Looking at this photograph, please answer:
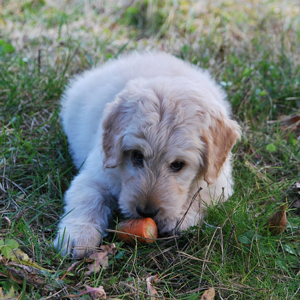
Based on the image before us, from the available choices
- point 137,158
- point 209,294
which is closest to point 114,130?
point 137,158

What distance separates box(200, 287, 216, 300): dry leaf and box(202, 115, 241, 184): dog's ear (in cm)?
77

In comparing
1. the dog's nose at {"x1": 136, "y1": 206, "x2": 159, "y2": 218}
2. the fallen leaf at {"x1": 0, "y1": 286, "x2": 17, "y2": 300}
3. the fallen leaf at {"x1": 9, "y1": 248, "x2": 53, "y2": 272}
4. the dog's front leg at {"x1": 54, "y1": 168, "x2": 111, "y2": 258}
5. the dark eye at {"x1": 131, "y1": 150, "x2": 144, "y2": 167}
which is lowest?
the dog's front leg at {"x1": 54, "y1": 168, "x2": 111, "y2": 258}

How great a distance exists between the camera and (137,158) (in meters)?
2.80

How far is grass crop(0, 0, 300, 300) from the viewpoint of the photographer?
243 cm

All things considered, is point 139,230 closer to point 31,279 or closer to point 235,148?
point 31,279

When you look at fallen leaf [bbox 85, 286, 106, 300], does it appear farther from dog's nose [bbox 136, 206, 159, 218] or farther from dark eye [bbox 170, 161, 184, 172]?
dark eye [bbox 170, 161, 184, 172]

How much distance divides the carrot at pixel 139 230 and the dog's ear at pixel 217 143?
0.51m

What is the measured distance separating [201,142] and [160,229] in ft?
2.00

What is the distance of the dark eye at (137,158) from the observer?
9.08 feet

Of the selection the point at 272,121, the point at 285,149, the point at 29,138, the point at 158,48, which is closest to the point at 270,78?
the point at 272,121

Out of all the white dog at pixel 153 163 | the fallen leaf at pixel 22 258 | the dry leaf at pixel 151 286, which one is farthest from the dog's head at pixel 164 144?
the fallen leaf at pixel 22 258

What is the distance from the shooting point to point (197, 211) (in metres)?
2.94

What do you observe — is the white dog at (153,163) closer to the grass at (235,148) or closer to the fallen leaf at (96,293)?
the grass at (235,148)

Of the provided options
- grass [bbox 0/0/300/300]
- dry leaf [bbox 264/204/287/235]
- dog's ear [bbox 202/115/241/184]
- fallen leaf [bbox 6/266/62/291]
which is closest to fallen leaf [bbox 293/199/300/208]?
grass [bbox 0/0/300/300]
